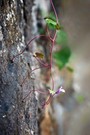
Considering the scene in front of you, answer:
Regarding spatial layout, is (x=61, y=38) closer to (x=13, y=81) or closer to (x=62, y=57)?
(x=62, y=57)

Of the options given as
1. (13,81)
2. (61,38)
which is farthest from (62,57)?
(13,81)

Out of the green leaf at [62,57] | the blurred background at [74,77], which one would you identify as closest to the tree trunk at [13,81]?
the green leaf at [62,57]

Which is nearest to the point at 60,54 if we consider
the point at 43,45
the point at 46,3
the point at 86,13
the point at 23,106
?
the point at 43,45

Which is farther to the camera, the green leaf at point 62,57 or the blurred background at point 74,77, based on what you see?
the blurred background at point 74,77

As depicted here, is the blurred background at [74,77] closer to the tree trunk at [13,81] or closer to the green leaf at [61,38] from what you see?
the green leaf at [61,38]

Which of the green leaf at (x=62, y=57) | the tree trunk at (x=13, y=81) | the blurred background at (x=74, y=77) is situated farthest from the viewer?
the blurred background at (x=74, y=77)
